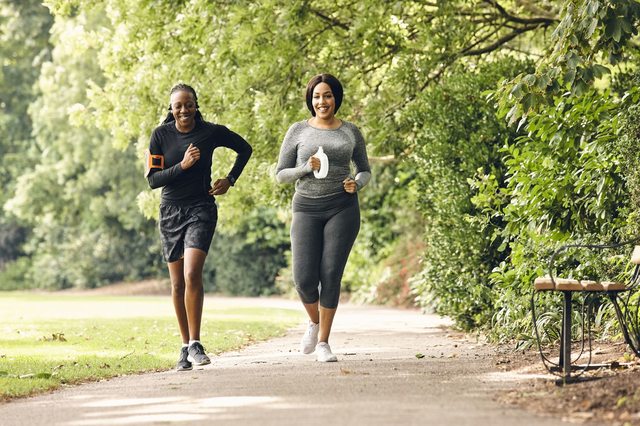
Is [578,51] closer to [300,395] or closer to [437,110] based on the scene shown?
[437,110]

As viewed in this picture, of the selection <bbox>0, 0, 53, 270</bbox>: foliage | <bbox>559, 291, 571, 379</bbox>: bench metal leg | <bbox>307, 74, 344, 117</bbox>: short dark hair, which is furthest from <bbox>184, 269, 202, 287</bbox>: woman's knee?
<bbox>0, 0, 53, 270</bbox>: foliage

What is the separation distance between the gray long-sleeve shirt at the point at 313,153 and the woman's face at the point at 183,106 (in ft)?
2.72

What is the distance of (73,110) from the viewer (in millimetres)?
21266

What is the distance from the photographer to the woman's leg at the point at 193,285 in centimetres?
894

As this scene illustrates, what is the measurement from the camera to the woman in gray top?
361 inches

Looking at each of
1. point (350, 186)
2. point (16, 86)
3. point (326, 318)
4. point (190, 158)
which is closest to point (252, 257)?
point (16, 86)

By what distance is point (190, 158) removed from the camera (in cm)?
884

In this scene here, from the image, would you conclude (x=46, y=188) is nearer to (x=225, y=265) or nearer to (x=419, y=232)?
(x=225, y=265)

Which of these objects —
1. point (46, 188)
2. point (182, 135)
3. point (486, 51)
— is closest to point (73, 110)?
point (486, 51)

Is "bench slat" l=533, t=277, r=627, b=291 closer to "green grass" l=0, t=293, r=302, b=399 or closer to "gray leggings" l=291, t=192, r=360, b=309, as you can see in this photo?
"gray leggings" l=291, t=192, r=360, b=309

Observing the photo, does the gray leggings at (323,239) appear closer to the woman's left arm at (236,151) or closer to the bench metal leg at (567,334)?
the woman's left arm at (236,151)

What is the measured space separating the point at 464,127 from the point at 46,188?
31163mm

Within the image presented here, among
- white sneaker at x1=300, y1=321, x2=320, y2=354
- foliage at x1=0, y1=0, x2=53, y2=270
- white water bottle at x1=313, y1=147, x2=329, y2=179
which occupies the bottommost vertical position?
white sneaker at x1=300, y1=321, x2=320, y2=354

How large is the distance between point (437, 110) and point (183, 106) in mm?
4407
